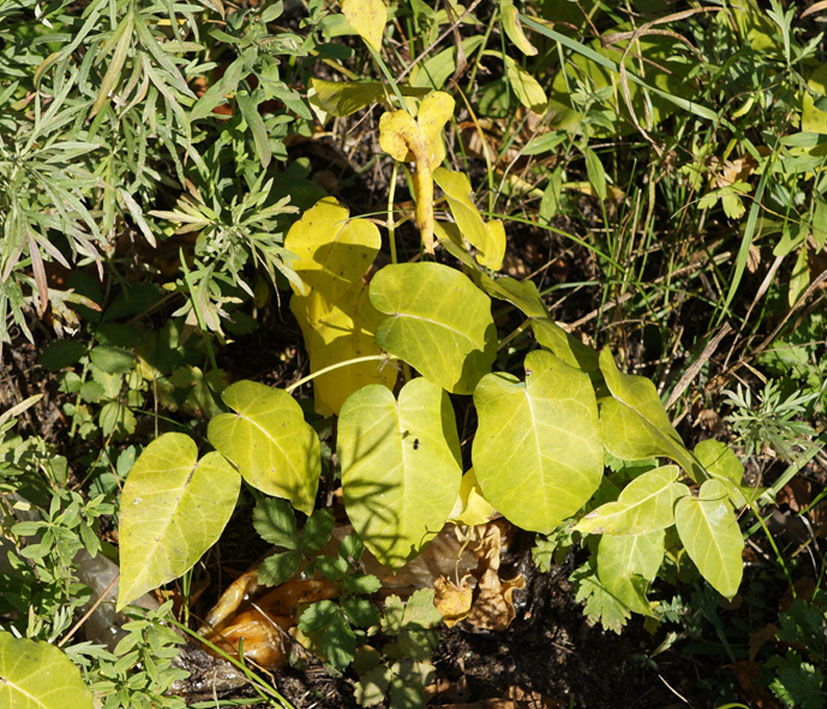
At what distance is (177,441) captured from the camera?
1416mm

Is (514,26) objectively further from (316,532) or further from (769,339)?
(316,532)

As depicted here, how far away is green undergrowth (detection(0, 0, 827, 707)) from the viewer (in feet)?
4.47

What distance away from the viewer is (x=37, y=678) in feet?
3.88

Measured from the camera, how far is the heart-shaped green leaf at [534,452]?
4.61ft

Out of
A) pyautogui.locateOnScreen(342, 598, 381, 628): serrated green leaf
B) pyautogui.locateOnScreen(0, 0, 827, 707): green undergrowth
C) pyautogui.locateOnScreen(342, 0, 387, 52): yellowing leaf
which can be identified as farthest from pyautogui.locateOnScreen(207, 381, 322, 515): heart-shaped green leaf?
pyautogui.locateOnScreen(342, 0, 387, 52): yellowing leaf

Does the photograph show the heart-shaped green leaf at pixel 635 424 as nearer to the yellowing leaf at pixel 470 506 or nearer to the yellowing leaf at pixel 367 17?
the yellowing leaf at pixel 470 506

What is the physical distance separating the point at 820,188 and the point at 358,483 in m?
1.19

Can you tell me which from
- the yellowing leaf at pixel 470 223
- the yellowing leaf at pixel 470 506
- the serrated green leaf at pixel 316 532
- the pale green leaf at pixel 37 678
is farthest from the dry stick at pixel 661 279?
the pale green leaf at pixel 37 678

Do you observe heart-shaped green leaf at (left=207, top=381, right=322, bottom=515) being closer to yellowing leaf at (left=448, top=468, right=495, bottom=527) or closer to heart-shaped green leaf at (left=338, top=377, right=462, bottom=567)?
heart-shaped green leaf at (left=338, top=377, right=462, bottom=567)

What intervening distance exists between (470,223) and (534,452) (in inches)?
17.7

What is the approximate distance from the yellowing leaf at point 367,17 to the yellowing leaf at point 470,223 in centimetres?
28

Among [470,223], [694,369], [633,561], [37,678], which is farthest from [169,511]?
[694,369]

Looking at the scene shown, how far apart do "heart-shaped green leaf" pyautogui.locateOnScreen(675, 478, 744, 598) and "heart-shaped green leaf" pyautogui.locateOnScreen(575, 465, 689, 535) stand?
24mm

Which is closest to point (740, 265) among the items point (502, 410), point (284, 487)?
point (502, 410)
